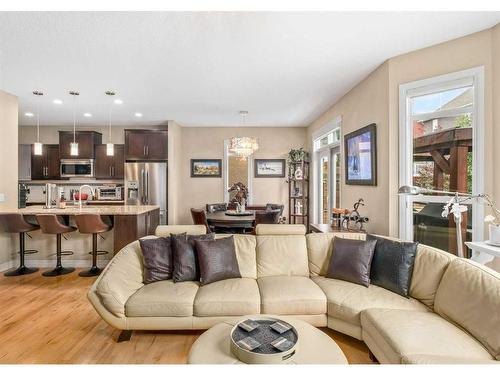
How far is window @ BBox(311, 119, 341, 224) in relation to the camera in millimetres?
5016

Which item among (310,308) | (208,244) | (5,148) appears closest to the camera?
(310,308)

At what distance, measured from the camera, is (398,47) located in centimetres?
274

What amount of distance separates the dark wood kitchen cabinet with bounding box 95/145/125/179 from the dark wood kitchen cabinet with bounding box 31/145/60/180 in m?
0.93

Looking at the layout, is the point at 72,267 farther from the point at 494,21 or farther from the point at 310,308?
the point at 494,21

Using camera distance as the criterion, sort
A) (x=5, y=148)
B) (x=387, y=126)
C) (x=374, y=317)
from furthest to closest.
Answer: (x=5, y=148)
(x=387, y=126)
(x=374, y=317)

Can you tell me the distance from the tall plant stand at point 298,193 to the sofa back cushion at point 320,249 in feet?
11.3

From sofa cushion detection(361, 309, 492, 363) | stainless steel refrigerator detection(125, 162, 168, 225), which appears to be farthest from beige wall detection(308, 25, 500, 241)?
stainless steel refrigerator detection(125, 162, 168, 225)

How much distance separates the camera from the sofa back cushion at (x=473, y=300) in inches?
61.4

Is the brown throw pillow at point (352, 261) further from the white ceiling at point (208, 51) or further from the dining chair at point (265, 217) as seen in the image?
the white ceiling at point (208, 51)

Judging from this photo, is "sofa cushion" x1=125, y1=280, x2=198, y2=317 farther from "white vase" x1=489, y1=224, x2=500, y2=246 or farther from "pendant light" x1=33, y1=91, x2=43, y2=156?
"pendant light" x1=33, y1=91, x2=43, y2=156

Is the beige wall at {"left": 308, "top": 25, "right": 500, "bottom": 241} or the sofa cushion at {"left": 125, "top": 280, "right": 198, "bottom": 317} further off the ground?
the beige wall at {"left": 308, "top": 25, "right": 500, "bottom": 241}
